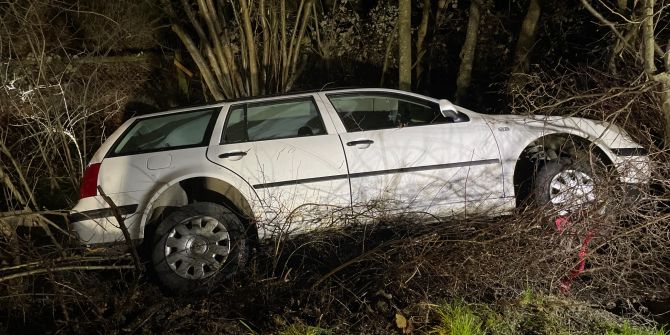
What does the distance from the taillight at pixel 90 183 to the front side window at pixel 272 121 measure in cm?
119

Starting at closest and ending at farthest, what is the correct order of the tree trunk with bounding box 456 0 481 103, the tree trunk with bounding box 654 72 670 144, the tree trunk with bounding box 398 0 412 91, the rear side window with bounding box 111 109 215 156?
the tree trunk with bounding box 654 72 670 144, the rear side window with bounding box 111 109 215 156, the tree trunk with bounding box 398 0 412 91, the tree trunk with bounding box 456 0 481 103

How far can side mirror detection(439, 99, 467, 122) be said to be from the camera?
592cm

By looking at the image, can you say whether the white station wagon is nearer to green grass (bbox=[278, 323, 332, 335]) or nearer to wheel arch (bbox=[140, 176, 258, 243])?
wheel arch (bbox=[140, 176, 258, 243])

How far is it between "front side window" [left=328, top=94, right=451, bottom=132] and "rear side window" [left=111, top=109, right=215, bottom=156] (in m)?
1.26

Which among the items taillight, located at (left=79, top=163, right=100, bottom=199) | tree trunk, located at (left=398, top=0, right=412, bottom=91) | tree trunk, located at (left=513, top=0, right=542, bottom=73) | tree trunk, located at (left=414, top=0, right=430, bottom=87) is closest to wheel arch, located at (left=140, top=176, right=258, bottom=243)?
→ taillight, located at (left=79, top=163, right=100, bottom=199)

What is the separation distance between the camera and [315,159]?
18.6 feet

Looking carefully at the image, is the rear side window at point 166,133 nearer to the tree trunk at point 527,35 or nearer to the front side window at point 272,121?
the front side window at point 272,121

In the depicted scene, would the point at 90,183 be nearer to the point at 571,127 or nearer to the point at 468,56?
the point at 571,127

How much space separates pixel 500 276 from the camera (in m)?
4.88

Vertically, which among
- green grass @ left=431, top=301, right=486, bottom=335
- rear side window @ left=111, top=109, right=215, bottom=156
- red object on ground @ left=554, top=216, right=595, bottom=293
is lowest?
green grass @ left=431, top=301, right=486, bottom=335

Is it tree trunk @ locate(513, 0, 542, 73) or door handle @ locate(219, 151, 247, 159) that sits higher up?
tree trunk @ locate(513, 0, 542, 73)

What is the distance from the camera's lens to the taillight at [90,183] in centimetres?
569

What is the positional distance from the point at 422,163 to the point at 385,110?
72 centimetres

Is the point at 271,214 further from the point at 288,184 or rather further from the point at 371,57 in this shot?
the point at 371,57
